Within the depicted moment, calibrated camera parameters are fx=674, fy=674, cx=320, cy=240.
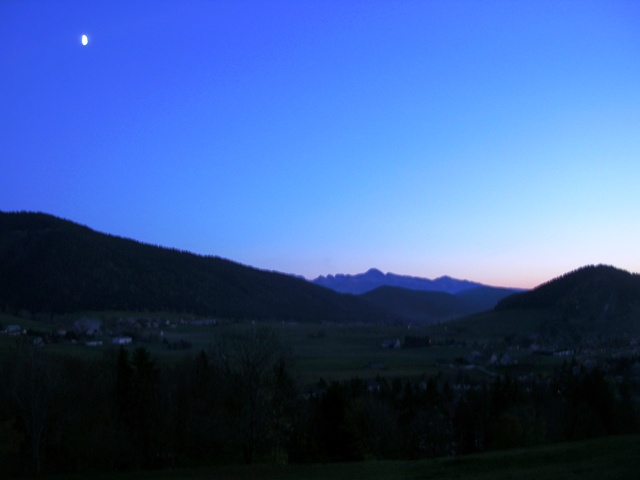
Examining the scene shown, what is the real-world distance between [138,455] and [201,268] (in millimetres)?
89285

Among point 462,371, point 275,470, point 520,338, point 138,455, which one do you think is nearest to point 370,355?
point 462,371

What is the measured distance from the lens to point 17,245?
104562 millimetres

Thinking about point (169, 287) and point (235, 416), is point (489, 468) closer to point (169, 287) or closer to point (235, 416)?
point (235, 416)

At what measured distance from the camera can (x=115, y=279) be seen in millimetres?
102375

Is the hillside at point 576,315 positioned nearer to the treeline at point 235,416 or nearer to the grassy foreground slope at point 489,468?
the treeline at point 235,416

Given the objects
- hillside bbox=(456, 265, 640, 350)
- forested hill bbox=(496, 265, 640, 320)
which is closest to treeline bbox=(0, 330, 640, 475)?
hillside bbox=(456, 265, 640, 350)

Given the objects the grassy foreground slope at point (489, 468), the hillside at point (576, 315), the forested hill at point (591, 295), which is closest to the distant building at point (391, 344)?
the hillside at point (576, 315)

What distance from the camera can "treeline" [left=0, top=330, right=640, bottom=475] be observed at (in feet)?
98.2

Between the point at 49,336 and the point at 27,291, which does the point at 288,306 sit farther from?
the point at 49,336

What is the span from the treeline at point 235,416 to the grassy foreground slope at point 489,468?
6306 millimetres

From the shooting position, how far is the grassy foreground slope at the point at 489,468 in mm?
17828

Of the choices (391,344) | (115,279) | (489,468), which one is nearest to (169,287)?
(115,279)

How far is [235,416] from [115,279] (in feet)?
252

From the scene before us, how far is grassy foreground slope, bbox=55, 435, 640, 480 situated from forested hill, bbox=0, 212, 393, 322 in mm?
→ 73676
